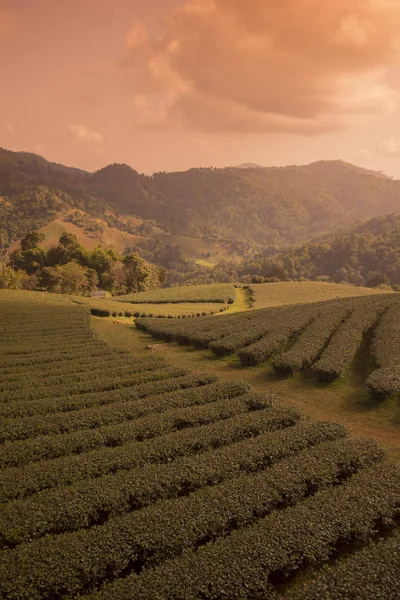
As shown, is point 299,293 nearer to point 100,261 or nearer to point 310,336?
point 310,336

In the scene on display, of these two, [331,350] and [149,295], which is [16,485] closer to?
[331,350]

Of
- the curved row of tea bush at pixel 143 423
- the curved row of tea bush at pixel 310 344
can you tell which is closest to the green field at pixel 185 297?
the curved row of tea bush at pixel 310 344

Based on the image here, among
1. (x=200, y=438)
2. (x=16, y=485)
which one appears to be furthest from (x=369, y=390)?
(x=16, y=485)

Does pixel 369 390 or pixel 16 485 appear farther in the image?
pixel 369 390

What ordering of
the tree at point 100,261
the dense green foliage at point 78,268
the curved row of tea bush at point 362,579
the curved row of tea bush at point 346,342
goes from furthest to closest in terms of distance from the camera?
1. the tree at point 100,261
2. the dense green foliage at point 78,268
3. the curved row of tea bush at point 346,342
4. the curved row of tea bush at point 362,579

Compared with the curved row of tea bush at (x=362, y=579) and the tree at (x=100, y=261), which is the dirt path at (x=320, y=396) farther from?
the tree at (x=100, y=261)

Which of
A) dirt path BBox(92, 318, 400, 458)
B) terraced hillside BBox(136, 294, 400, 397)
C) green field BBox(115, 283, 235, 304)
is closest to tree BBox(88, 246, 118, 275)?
green field BBox(115, 283, 235, 304)
